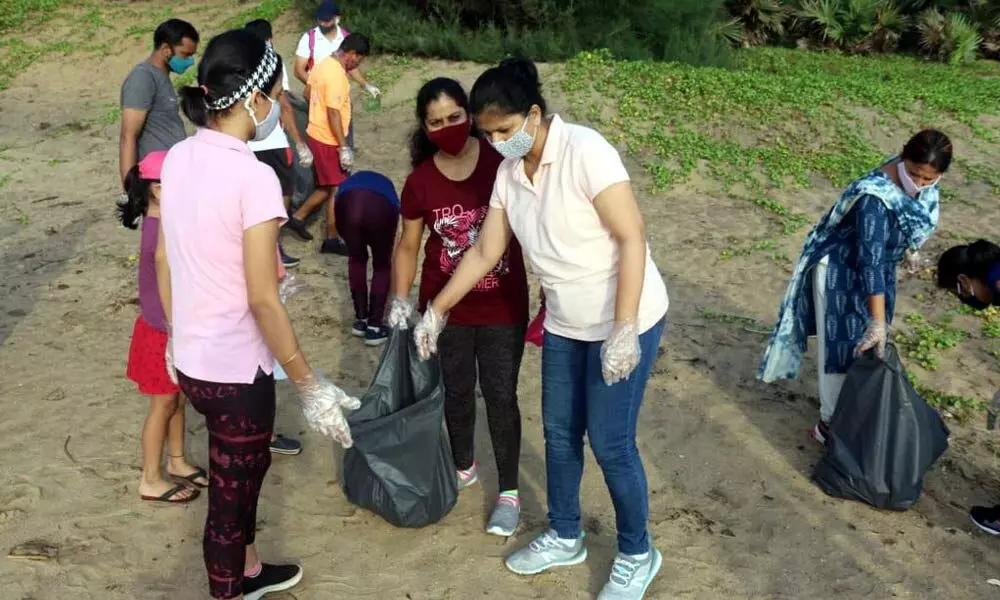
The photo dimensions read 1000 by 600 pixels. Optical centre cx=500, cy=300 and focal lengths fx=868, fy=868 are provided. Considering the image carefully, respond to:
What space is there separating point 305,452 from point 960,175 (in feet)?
21.9

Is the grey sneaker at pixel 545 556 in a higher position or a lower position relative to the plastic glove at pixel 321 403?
lower

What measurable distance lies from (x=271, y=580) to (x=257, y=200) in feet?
5.00

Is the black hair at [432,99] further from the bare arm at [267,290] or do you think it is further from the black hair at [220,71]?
the bare arm at [267,290]

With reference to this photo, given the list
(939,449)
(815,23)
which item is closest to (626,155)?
(939,449)

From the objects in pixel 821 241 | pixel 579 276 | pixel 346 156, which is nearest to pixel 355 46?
pixel 346 156

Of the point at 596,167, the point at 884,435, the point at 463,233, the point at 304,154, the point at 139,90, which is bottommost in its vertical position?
the point at 884,435

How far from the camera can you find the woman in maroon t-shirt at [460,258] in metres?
3.06

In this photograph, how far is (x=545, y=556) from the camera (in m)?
3.24

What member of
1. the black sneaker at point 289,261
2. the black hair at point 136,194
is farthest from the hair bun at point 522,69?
the black sneaker at point 289,261

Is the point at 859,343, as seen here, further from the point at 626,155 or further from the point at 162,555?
the point at 626,155

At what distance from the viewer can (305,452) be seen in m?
4.06

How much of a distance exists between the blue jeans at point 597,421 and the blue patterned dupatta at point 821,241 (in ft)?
4.51

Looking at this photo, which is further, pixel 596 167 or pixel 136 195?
pixel 136 195

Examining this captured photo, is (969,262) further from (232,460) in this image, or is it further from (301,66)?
(301,66)
